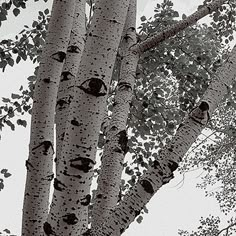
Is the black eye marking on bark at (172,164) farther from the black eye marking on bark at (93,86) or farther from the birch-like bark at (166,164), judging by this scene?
the black eye marking on bark at (93,86)

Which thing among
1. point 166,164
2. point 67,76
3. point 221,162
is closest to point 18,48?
point 67,76

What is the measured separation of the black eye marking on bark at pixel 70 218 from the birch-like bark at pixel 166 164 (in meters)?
0.19

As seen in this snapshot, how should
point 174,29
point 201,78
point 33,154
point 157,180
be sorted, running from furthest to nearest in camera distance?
point 201,78 < point 174,29 < point 33,154 < point 157,180

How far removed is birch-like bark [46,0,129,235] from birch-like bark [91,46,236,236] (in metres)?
0.23

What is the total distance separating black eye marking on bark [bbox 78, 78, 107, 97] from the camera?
157cm

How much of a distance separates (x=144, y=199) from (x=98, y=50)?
0.82 metres

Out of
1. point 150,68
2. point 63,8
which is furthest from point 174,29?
point 150,68

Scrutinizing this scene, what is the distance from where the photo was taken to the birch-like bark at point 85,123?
1.57 m

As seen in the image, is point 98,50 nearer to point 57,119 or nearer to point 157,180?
point 157,180

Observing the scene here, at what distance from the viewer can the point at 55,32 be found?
2.39 m

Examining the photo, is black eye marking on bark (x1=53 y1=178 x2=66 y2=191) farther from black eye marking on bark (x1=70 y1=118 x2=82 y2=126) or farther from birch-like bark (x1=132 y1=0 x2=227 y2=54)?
birch-like bark (x1=132 y1=0 x2=227 y2=54)

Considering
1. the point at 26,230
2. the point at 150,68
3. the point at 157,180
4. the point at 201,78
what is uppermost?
the point at 150,68

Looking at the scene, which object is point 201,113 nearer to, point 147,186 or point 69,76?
point 147,186

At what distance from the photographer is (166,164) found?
6.70 ft
